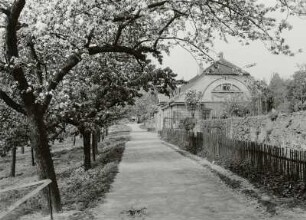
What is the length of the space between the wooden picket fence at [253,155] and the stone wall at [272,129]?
4.21 feet

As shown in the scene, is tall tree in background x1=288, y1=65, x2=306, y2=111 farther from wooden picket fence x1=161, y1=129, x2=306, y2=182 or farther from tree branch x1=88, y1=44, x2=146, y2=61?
tree branch x1=88, y1=44, x2=146, y2=61

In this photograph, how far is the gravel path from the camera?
28.5 ft

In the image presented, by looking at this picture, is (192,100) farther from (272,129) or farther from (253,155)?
(253,155)

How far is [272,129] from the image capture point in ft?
60.9

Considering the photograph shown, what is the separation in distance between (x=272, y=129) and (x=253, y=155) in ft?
15.8

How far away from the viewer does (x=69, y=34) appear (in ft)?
30.3

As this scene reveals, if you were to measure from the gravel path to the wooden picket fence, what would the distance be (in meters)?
1.39

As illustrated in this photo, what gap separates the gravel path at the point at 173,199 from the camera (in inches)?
342

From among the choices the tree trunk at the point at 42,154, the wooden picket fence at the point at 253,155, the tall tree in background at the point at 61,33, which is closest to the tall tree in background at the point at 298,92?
the wooden picket fence at the point at 253,155

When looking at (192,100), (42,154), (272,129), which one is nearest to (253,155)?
(272,129)

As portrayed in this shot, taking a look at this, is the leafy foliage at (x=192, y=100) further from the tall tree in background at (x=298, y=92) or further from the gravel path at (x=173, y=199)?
the gravel path at (x=173, y=199)

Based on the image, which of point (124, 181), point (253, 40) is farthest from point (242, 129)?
point (253, 40)

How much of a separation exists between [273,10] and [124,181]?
751 cm

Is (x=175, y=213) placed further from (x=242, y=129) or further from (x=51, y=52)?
(x=242, y=129)
